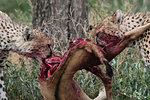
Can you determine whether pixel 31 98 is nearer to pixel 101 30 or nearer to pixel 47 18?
pixel 101 30

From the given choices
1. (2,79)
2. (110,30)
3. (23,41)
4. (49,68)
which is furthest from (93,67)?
(2,79)

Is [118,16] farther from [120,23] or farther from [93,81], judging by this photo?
[93,81]

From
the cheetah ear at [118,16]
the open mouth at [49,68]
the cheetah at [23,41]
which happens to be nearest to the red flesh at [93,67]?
the open mouth at [49,68]

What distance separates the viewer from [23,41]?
416cm

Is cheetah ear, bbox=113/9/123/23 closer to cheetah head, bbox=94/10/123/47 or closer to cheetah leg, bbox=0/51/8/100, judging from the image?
cheetah head, bbox=94/10/123/47

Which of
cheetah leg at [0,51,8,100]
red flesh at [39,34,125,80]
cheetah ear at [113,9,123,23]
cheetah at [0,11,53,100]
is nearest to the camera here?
red flesh at [39,34,125,80]

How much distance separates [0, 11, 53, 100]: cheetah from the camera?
13.5 ft

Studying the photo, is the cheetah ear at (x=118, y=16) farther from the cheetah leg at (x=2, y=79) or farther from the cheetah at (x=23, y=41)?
the cheetah leg at (x=2, y=79)

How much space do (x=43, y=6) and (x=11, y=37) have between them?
1683mm

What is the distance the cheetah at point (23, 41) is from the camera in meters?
4.13

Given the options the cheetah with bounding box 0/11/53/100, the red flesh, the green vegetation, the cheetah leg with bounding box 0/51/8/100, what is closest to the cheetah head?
the green vegetation

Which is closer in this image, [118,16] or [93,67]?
[93,67]

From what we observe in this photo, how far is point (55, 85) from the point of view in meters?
2.85

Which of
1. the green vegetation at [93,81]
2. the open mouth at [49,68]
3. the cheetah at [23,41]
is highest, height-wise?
the cheetah at [23,41]
